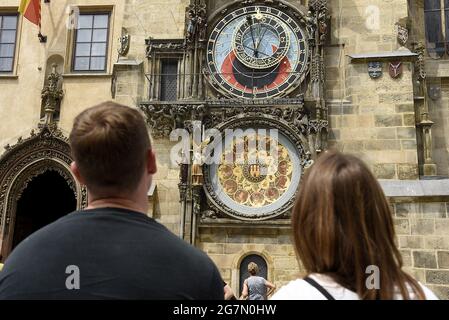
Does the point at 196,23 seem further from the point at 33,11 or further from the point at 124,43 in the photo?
the point at 33,11

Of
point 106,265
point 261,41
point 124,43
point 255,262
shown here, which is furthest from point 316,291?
point 124,43

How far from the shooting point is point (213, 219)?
10109mm

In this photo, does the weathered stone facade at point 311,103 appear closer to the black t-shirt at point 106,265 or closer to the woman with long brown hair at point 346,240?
the woman with long brown hair at point 346,240

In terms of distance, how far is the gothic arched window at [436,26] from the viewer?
12.5 meters

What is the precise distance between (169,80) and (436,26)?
714 cm

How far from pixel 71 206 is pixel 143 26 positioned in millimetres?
6551

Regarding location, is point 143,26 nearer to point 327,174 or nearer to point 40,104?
point 40,104

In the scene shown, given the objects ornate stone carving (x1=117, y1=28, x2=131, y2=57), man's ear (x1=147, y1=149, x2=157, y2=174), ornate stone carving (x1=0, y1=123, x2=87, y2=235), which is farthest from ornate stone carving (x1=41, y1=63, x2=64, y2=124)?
man's ear (x1=147, y1=149, x2=157, y2=174)

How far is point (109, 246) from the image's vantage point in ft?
5.39

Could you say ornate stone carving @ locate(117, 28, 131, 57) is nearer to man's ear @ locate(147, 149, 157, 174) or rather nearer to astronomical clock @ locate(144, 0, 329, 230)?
astronomical clock @ locate(144, 0, 329, 230)

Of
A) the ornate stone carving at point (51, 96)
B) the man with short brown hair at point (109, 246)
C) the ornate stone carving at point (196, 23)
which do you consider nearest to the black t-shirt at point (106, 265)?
the man with short brown hair at point (109, 246)

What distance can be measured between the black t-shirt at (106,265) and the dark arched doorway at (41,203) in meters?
12.3

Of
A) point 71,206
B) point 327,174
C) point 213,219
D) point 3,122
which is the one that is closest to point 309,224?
A: point 327,174

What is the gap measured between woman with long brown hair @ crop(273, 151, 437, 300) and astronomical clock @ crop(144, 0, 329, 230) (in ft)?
27.5
